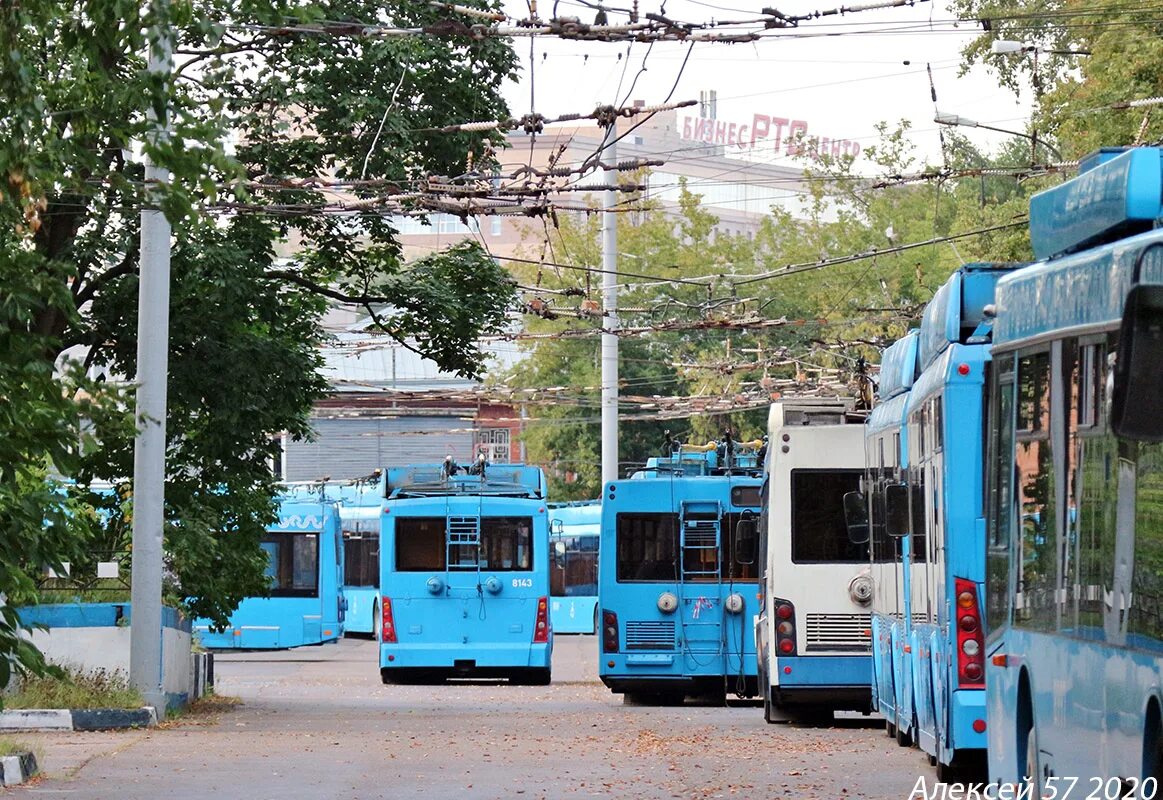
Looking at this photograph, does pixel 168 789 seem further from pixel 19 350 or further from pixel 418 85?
pixel 418 85

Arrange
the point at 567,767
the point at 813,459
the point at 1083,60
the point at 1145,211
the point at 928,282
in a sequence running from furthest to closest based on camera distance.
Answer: the point at 928,282 → the point at 1083,60 → the point at 813,459 → the point at 567,767 → the point at 1145,211

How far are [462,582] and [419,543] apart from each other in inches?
35.1

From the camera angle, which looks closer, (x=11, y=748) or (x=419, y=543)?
(x=11, y=748)

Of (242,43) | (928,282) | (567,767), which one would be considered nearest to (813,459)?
(567,767)

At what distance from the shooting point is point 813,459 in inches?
904

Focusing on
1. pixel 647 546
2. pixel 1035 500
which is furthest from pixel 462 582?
pixel 1035 500

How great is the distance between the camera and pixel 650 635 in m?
28.2

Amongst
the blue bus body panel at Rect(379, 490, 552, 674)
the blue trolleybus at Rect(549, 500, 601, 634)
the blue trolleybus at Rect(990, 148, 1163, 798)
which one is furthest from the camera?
the blue trolleybus at Rect(549, 500, 601, 634)

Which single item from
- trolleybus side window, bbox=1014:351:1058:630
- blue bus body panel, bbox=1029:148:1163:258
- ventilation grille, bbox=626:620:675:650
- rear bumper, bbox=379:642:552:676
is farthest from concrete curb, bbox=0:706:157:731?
blue bus body panel, bbox=1029:148:1163:258

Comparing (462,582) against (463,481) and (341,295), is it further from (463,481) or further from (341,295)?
(341,295)

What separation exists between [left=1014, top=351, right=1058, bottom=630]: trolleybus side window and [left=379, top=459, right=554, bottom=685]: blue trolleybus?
76.0ft

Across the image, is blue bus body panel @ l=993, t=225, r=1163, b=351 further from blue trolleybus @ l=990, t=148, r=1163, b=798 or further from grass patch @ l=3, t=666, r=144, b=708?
grass patch @ l=3, t=666, r=144, b=708

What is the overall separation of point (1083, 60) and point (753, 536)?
1892cm

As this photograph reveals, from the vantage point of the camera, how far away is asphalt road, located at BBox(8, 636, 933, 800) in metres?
15.4
